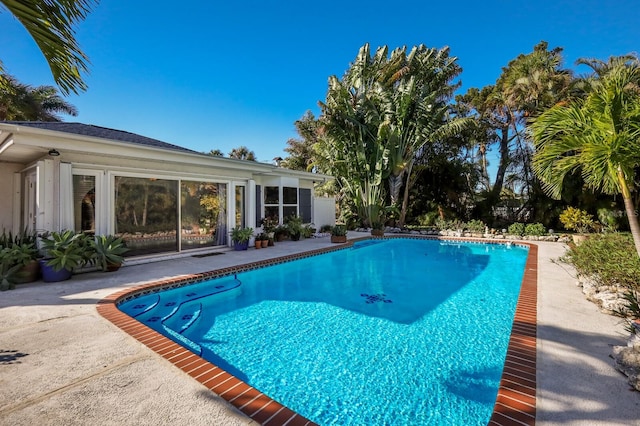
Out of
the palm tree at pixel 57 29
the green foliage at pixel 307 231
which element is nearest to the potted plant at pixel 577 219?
the green foliage at pixel 307 231

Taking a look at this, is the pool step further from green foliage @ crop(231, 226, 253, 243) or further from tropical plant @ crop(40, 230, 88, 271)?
green foliage @ crop(231, 226, 253, 243)

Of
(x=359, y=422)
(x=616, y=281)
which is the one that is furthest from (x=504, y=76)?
(x=359, y=422)

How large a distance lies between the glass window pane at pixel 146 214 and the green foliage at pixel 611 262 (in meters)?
11.3

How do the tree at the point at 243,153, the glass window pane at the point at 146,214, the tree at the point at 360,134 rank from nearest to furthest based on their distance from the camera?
1. the glass window pane at the point at 146,214
2. the tree at the point at 360,134
3. the tree at the point at 243,153

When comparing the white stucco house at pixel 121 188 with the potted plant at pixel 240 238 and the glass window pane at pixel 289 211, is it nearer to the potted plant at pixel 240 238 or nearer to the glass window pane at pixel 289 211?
the potted plant at pixel 240 238

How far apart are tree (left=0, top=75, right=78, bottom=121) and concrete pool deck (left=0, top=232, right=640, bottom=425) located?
1788cm

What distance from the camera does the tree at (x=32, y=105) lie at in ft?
53.4

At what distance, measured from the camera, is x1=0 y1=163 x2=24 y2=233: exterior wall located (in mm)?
8906

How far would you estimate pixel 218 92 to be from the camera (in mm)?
→ 17500

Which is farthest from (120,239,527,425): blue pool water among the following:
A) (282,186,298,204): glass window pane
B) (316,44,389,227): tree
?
(316,44,389,227): tree

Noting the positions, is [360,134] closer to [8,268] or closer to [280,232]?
[280,232]

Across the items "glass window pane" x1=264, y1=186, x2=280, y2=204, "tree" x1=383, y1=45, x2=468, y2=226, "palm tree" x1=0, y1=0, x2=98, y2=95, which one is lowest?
"glass window pane" x1=264, y1=186, x2=280, y2=204

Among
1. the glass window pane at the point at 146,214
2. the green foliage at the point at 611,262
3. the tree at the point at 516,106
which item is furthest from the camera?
the tree at the point at 516,106

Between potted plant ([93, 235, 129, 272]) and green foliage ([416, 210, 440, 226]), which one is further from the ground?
green foliage ([416, 210, 440, 226])
